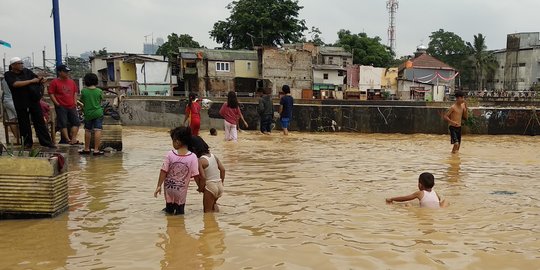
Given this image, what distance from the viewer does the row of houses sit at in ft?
164

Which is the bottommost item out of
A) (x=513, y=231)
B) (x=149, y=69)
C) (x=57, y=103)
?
(x=513, y=231)

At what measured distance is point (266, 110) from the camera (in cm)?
1571

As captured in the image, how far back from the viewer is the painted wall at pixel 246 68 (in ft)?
167

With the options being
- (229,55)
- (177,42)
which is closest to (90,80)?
(229,55)

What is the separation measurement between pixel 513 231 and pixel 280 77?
4638cm

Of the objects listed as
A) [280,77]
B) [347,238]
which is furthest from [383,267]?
[280,77]

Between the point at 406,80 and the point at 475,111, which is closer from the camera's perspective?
the point at 475,111

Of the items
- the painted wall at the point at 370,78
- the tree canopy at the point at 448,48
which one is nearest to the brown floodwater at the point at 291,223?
the painted wall at the point at 370,78

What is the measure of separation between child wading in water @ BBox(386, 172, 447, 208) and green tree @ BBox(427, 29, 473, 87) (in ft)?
234

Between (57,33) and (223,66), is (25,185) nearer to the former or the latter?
(57,33)

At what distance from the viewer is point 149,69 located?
5050 cm

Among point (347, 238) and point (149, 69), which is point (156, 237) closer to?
point (347, 238)

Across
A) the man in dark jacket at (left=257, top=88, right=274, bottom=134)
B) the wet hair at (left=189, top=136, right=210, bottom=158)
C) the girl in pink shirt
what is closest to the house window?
the man in dark jacket at (left=257, top=88, right=274, bottom=134)

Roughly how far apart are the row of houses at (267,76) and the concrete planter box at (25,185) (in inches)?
1710
